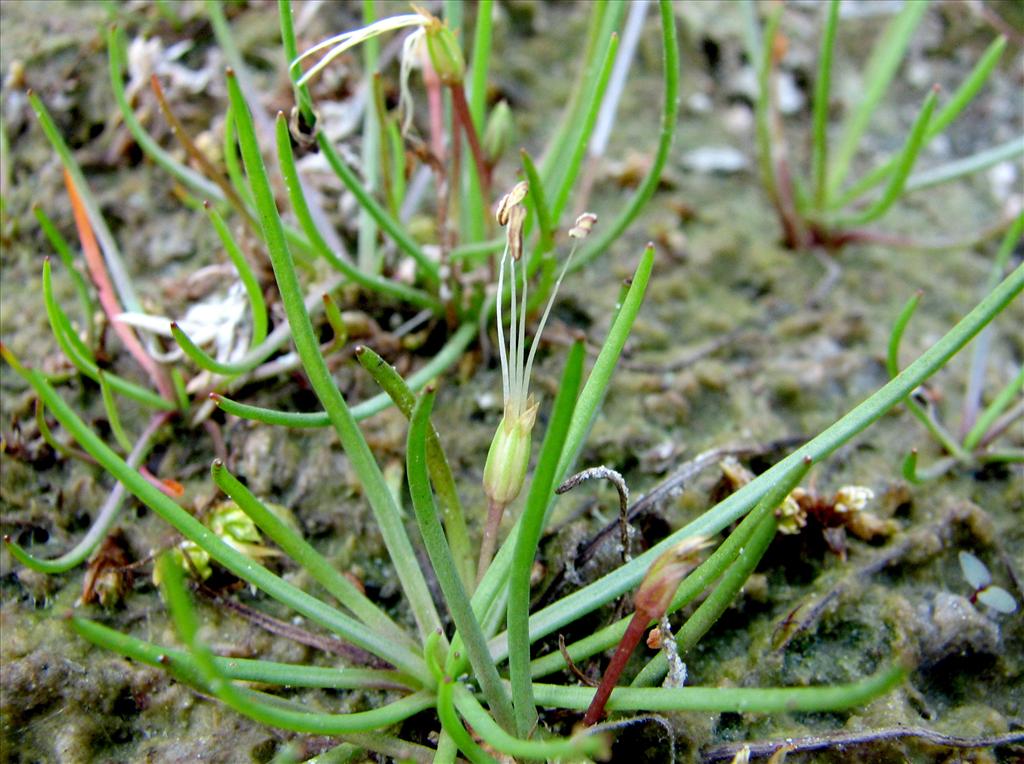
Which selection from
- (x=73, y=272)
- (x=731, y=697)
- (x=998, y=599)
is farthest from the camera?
(x=73, y=272)

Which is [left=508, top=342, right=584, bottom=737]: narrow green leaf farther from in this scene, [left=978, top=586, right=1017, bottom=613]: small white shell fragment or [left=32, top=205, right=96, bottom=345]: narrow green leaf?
[left=32, top=205, right=96, bottom=345]: narrow green leaf

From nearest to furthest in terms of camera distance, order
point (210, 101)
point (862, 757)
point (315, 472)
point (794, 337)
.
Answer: point (862, 757)
point (315, 472)
point (794, 337)
point (210, 101)

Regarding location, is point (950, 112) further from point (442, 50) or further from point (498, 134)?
point (442, 50)

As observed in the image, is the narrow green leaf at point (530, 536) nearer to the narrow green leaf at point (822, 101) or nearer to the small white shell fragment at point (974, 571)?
the small white shell fragment at point (974, 571)

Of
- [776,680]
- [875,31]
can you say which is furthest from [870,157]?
[776,680]

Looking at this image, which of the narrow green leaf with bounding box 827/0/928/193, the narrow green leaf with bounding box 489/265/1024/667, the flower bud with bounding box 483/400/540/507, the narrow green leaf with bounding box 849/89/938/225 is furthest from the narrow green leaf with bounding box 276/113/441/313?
the narrow green leaf with bounding box 827/0/928/193

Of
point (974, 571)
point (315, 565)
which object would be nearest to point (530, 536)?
point (315, 565)

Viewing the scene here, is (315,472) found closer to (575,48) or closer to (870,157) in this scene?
(575,48)
